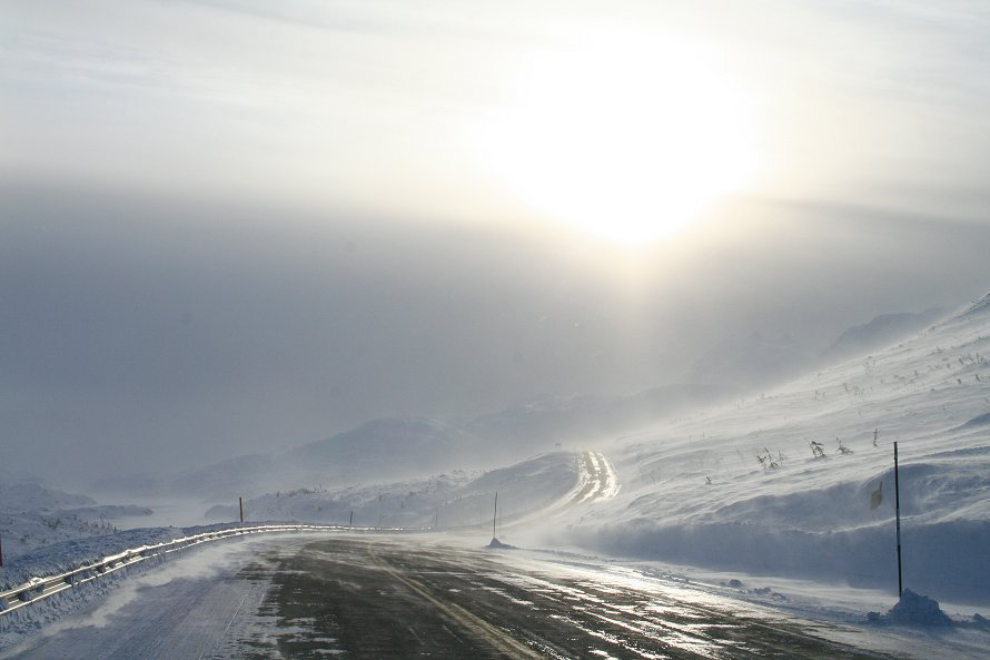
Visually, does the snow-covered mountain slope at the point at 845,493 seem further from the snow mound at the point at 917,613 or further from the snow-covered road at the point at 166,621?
the snow-covered road at the point at 166,621

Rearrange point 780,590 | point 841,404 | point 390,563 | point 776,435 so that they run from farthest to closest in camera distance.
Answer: point 841,404
point 776,435
point 390,563
point 780,590

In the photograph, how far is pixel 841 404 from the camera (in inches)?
2490

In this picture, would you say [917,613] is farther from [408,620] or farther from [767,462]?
[767,462]

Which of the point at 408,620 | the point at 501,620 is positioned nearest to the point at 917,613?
the point at 501,620

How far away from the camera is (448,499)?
87.9 m

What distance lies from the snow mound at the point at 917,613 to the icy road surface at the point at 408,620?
2.07 metres

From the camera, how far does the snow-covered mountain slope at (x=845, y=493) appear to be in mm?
Result: 23297

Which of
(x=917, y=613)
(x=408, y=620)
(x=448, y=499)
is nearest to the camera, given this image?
(x=408, y=620)

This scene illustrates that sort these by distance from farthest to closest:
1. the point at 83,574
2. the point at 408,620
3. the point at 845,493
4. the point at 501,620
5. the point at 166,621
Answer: the point at 845,493 → the point at 83,574 → the point at 501,620 → the point at 408,620 → the point at 166,621

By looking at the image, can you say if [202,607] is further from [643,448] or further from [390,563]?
[643,448]

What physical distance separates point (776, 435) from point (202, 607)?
48624 millimetres

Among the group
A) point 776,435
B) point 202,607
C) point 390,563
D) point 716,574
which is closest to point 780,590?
point 716,574

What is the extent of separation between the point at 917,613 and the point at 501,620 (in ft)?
24.6

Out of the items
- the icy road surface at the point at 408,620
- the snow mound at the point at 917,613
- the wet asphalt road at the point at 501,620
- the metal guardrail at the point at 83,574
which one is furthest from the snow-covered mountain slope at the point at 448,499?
the snow mound at the point at 917,613
